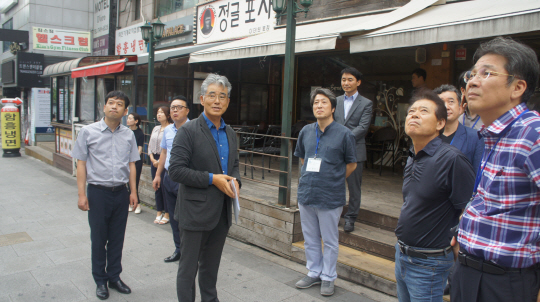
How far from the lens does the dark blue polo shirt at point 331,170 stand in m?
3.76

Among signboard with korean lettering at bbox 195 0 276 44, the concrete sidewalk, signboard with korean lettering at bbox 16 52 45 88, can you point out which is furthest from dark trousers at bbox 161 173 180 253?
signboard with korean lettering at bbox 16 52 45 88

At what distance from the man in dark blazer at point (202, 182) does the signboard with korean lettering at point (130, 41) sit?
532 inches

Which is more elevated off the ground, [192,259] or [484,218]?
[484,218]

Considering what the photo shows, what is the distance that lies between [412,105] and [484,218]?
2.96 ft

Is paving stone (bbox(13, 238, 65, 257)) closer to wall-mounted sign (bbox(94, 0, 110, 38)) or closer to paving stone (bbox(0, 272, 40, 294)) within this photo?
paving stone (bbox(0, 272, 40, 294))

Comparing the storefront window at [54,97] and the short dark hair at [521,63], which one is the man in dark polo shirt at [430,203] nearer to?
the short dark hair at [521,63]

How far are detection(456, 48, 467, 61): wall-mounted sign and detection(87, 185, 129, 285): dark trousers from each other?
5.67 metres

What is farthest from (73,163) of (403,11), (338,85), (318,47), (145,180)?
(403,11)

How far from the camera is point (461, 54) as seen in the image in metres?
6.56

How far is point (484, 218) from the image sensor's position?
168 centimetres

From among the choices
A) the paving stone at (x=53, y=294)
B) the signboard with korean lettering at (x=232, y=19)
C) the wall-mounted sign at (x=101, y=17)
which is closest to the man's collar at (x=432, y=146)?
the paving stone at (x=53, y=294)

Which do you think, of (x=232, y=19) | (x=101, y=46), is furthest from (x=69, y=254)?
(x=101, y=46)

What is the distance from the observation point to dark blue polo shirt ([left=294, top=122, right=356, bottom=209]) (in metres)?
3.76

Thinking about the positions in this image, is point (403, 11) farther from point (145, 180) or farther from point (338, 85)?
point (145, 180)
